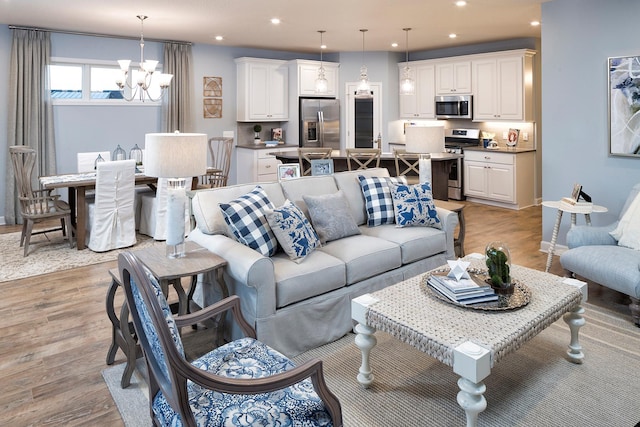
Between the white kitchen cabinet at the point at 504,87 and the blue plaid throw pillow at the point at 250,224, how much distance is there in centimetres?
552

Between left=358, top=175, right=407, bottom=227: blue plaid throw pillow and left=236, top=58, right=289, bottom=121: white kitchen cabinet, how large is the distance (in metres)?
4.59

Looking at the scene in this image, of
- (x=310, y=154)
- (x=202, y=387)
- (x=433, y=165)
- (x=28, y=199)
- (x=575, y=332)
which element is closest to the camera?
(x=202, y=387)

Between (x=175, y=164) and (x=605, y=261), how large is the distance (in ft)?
9.79

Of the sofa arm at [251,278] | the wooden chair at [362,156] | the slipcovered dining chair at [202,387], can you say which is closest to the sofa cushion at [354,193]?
the sofa arm at [251,278]

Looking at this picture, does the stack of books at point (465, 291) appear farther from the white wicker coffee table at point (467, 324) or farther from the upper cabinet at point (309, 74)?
the upper cabinet at point (309, 74)

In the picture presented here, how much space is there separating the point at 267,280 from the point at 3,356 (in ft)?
5.65

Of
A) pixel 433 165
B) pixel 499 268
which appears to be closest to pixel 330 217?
pixel 499 268

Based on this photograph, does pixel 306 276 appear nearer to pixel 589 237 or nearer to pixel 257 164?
pixel 589 237

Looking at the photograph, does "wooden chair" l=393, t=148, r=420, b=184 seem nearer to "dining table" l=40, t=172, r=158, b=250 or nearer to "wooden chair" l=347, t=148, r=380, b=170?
"wooden chair" l=347, t=148, r=380, b=170

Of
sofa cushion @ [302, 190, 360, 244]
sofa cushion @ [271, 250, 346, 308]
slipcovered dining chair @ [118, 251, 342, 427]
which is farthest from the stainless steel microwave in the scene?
slipcovered dining chair @ [118, 251, 342, 427]

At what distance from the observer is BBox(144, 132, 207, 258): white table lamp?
2.75m

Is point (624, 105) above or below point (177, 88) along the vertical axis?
below

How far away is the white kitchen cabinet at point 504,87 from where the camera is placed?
7.02 m

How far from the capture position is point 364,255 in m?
3.20
